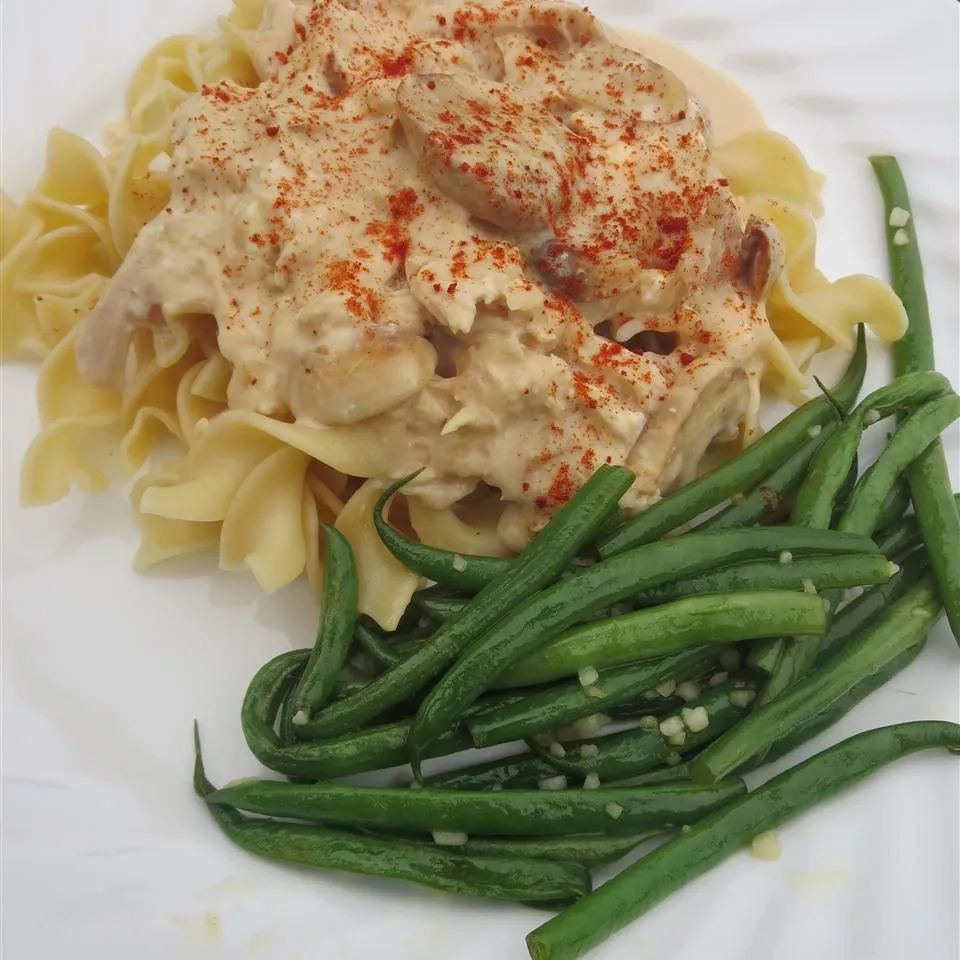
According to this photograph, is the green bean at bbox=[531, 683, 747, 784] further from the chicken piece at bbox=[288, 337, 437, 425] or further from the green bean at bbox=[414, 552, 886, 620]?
the chicken piece at bbox=[288, 337, 437, 425]

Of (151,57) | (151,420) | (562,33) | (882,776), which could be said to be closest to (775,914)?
(882,776)

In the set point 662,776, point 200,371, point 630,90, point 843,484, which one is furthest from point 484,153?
point 662,776

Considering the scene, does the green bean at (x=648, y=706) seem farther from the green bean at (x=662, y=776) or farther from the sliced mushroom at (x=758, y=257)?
the sliced mushroom at (x=758, y=257)

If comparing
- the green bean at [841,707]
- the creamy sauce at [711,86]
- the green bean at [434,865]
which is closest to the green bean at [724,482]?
the green bean at [841,707]

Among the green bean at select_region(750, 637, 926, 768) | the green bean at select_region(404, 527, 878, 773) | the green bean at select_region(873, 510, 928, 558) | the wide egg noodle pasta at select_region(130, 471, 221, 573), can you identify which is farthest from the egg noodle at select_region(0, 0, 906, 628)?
the green bean at select_region(750, 637, 926, 768)

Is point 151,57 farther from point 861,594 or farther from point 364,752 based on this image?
point 861,594

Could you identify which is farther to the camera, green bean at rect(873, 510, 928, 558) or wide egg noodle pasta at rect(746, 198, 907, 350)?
wide egg noodle pasta at rect(746, 198, 907, 350)
